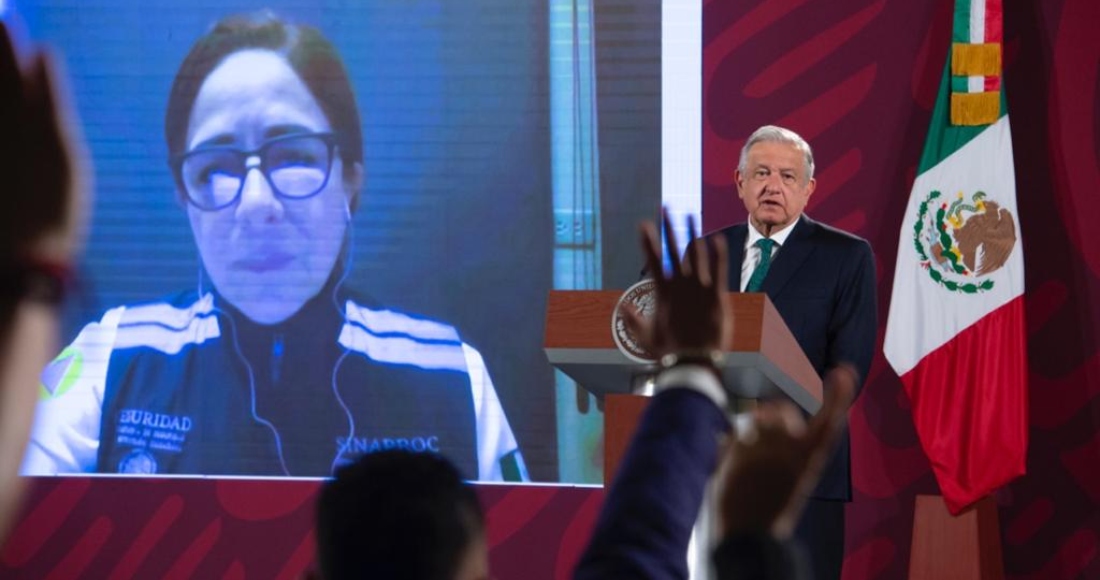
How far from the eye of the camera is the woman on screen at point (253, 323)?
17.9ft

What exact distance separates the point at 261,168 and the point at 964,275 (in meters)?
2.68

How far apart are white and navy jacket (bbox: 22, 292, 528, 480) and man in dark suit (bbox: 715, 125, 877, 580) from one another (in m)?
2.06

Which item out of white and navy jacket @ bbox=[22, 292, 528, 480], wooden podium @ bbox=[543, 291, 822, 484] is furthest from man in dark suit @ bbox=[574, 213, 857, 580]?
white and navy jacket @ bbox=[22, 292, 528, 480]

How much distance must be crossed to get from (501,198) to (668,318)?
434cm

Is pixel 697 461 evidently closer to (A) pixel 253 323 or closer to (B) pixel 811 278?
(B) pixel 811 278

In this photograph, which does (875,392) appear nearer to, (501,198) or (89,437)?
(501,198)

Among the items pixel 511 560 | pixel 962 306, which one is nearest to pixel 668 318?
pixel 962 306

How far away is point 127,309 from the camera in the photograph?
554 centimetres

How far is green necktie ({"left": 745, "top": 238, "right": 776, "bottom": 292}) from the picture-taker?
11.0 feet

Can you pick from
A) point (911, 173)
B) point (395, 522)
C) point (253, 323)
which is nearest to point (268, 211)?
point (253, 323)

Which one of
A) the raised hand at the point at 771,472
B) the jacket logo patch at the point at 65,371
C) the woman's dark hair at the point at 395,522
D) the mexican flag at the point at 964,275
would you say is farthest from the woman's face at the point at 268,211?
the raised hand at the point at 771,472

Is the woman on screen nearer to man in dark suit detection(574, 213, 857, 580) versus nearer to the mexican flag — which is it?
the mexican flag

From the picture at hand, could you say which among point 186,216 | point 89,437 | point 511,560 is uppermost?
point 186,216

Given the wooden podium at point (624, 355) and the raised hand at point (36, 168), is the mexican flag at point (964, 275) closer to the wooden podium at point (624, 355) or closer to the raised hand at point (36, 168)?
the wooden podium at point (624, 355)
